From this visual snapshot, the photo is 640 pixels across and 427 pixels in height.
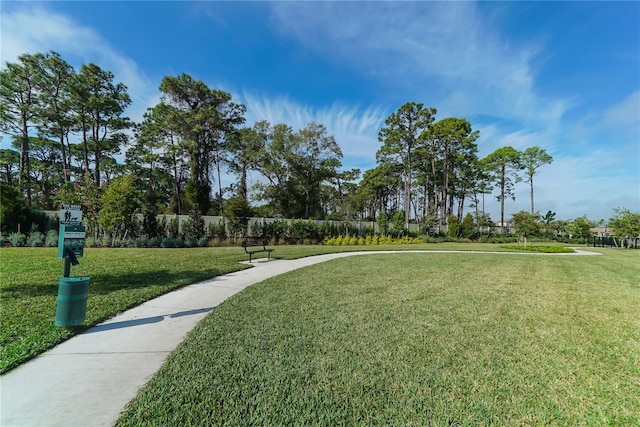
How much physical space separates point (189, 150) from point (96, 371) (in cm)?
2468

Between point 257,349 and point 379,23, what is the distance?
9894 mm

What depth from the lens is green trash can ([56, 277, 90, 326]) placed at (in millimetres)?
3201

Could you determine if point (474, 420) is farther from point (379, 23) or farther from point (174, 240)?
point (174, 240)

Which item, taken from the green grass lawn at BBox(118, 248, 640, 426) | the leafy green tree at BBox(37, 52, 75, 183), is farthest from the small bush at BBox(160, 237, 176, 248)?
the leafy green tree at BBox(37, 52, 75, 183)

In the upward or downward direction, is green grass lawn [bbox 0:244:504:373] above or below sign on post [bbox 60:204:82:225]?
below

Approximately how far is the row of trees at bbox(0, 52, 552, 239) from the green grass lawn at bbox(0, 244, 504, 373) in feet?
19.3

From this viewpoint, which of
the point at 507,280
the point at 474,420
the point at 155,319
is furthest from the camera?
the point at 507,280

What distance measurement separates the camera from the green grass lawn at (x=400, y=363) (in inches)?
75.4

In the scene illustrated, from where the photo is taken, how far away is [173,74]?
23.3 metres

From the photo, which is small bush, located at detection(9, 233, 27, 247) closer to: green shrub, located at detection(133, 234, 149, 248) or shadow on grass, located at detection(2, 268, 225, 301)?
green shrub, located at detection(133, 234, 149, 248)

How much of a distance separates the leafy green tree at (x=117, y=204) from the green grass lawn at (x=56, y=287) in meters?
3.35

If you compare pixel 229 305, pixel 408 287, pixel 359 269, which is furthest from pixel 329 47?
pixel 229 305

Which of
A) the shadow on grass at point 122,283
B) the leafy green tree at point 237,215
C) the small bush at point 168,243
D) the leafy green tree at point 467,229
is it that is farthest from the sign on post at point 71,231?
the leafy green tree at point 467,229

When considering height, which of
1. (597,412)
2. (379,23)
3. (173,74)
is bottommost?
(597,412)
